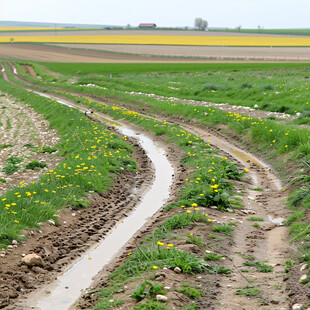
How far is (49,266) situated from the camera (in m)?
9.57

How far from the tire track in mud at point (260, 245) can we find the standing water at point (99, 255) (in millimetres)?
2289

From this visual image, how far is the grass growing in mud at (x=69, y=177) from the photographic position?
36.8 ft

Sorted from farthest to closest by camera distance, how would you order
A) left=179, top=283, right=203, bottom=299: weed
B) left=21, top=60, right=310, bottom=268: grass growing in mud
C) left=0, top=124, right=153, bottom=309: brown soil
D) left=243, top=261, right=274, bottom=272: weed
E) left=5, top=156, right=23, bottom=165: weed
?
left=5, top=156, right=23, bottom=165: weed < left=21, top=60, right=310, bottom=268: grass growing in mud < left=243, top=261, right=274, bottom=272: weed < left=0, top=124, right=153, bottom=309: brown soil < left=179, top=283, right=203, bottom=299: weed

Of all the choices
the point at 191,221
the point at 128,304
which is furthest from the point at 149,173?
the point at 128,304

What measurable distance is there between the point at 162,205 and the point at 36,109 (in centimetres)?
2369

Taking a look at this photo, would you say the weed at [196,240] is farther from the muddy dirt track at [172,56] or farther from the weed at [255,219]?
the muddy dirt track at [172,56]

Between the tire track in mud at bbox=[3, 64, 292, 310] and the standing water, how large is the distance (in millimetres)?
2289

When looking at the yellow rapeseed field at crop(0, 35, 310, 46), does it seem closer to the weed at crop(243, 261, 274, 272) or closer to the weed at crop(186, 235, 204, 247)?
the weed at crop(186, 235, 204, 247)

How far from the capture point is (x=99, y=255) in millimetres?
10258

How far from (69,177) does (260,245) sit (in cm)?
657

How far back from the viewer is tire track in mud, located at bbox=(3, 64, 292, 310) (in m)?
7.88

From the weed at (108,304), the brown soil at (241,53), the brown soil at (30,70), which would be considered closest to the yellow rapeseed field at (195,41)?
the brown soil at (241,53)

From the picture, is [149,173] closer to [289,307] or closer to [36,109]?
[289,307]

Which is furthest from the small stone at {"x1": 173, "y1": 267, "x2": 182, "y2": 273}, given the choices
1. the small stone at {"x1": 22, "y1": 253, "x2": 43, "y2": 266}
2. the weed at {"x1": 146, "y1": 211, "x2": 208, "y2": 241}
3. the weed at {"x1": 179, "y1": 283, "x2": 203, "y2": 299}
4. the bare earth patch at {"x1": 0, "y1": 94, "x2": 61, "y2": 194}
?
the bare earth patch at {"x1": 0, "y1": 94, "x2": 61, "y2": 194}
